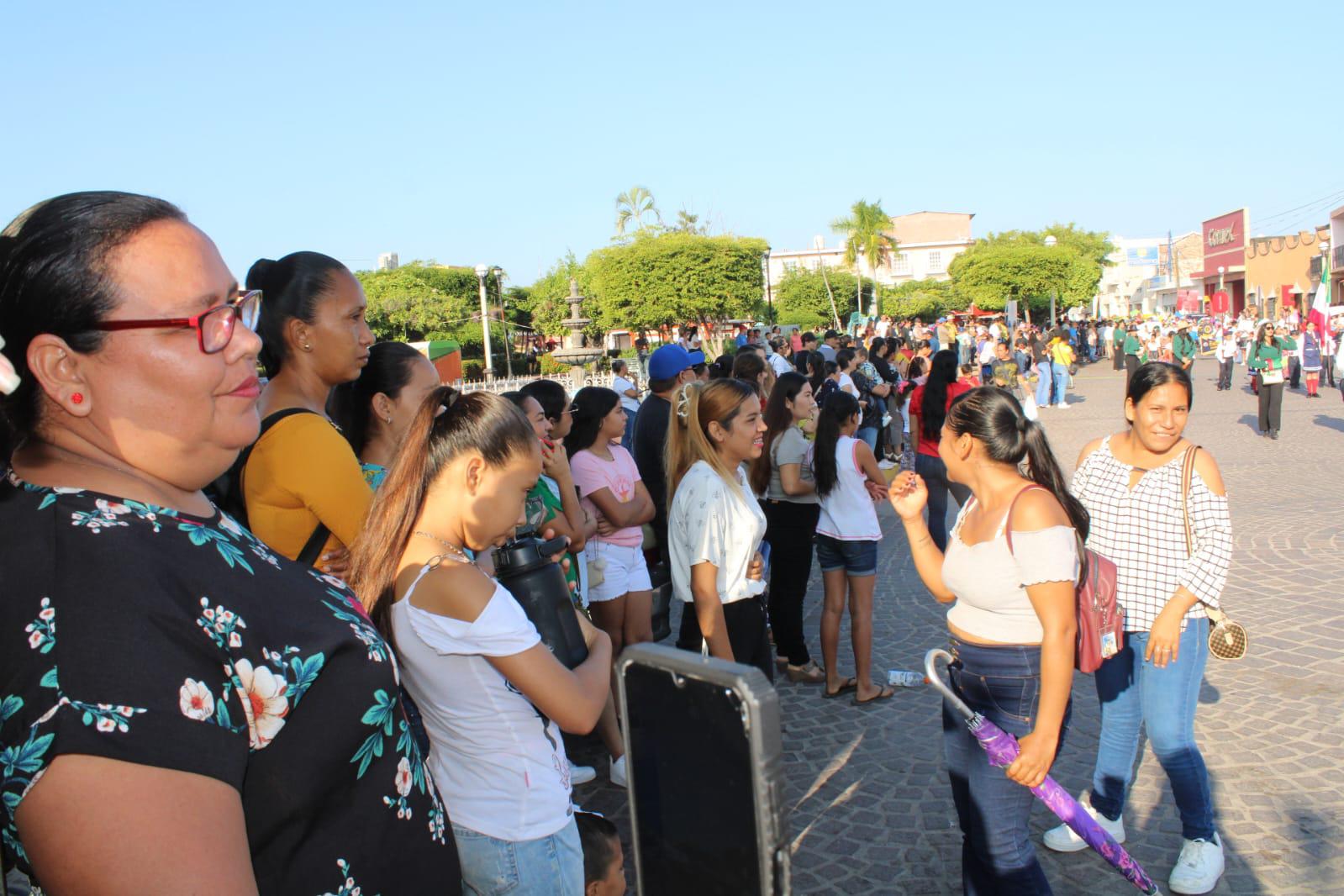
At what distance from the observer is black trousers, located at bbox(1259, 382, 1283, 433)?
14914 mm

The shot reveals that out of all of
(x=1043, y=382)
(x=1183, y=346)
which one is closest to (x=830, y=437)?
(x=1183, y=346)

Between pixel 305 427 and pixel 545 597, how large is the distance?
2.73 ft

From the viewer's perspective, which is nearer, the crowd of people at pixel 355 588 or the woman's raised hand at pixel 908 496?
the crowd of people at pixel 355 588

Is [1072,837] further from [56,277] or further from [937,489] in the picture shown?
[937,489]

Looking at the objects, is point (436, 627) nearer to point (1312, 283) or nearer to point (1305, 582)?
point (1305, 582)

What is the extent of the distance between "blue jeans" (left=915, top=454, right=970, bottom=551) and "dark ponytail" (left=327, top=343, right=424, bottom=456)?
5310mm

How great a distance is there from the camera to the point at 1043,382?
2208 cm

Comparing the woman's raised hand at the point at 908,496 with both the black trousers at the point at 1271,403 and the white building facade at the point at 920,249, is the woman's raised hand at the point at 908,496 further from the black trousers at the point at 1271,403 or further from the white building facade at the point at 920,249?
the white building facade at the point at 920,249

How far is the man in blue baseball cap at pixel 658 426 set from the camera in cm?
659

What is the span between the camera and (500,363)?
4497cm

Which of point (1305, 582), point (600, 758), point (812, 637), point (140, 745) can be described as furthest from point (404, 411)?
point (1305, 582)

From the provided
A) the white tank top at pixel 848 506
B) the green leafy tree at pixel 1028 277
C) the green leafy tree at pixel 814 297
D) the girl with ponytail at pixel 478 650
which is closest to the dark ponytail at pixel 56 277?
the girl with ponytail at pixel 478 650

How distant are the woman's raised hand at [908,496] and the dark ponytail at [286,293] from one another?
6.85ft

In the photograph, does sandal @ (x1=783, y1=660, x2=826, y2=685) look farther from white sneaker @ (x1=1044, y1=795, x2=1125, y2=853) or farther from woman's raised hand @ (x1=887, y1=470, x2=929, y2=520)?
woman's raised hand @ (x1=887, y1=470, x2=929, y2=520)
